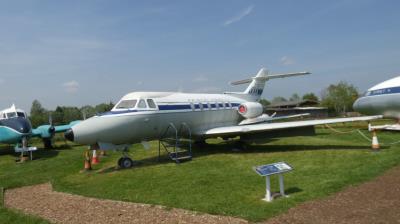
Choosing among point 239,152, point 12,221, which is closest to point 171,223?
point 12,221

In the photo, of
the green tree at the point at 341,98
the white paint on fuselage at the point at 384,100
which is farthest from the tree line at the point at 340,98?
the white paint on fuselage at the point at 384,100

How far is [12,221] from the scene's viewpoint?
22.1ft

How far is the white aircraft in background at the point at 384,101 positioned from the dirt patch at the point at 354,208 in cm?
1374

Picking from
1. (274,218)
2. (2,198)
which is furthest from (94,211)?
(274,218)

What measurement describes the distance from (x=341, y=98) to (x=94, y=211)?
8307 centimetres

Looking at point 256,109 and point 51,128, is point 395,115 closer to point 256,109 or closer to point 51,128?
point 256,109

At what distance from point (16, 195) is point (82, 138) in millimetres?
3002

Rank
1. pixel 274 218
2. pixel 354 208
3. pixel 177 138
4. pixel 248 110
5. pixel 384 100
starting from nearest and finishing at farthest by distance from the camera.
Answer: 1. pixel 274 218
2. pixel 354 208
3. pixel 177 138
4. pixel 248 110
5. pixel 384 100

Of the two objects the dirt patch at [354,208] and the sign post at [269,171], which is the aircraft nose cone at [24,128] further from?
the dirt patch at [354,208]

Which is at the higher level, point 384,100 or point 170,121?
point 384,100

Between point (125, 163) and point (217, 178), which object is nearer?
point (217, 178)

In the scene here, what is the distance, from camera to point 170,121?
14.4 metres

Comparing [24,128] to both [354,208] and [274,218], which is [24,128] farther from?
[354,208]

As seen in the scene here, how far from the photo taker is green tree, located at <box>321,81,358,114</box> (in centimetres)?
8131
